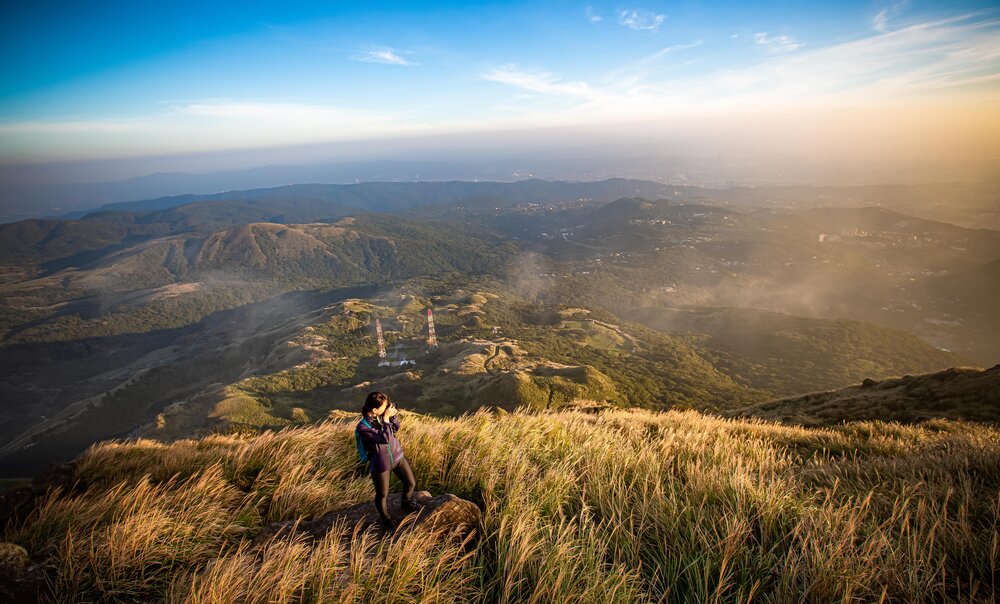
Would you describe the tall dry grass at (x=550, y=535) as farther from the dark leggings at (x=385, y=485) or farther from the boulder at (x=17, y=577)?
the dark leggings at (x=385, y=485)

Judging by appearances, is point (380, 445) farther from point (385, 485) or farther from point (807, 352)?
point (807, 352)

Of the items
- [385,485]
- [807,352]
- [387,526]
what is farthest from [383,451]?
[807,352]

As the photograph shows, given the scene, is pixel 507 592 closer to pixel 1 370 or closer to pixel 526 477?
pixel 526 477

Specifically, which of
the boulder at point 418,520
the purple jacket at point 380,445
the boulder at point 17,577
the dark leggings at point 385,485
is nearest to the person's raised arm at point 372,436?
the purple jacket at point 380,445

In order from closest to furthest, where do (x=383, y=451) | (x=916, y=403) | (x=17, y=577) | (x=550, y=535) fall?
(x=17, y=577), (x=550, y=535), (x=383, y=451), (x=916, y=403)

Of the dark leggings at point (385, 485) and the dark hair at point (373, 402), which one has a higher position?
the dark hair at point (373, 402)

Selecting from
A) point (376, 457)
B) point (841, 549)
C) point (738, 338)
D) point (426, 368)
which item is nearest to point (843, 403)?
point (841, 549)

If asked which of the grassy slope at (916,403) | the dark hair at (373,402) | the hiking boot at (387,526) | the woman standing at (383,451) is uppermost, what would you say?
the dark hair at (373,402)

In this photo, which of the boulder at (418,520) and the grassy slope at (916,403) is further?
the grassy slope at (916,403)
